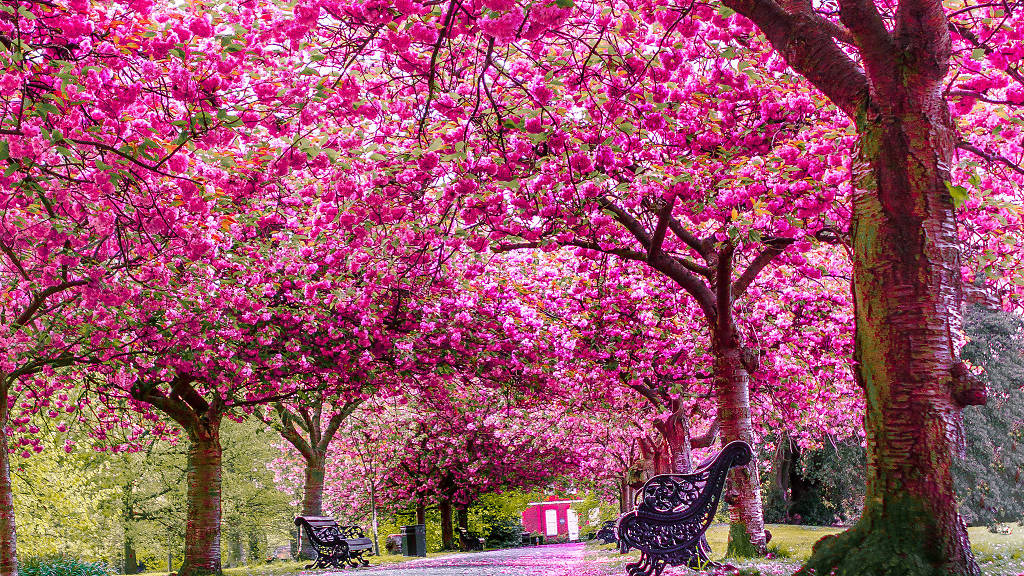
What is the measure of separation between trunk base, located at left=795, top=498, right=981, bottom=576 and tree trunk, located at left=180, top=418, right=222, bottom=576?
41.0ft

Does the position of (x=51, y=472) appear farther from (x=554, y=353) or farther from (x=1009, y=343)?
(x=1009, y=343)

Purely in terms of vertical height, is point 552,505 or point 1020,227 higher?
point 1020,227

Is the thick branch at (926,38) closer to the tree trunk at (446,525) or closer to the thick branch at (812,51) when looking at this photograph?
the thick branch at (812,51)

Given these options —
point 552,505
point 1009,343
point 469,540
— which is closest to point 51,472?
point 469,540

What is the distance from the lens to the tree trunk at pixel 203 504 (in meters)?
13.9

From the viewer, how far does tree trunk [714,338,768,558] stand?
9.56 metres

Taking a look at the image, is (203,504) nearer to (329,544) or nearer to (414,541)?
(329,544)

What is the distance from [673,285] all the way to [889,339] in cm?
892

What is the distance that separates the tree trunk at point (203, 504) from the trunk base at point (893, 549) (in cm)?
1250

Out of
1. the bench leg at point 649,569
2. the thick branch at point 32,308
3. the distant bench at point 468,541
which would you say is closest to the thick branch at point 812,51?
the bench leg at point 649,569

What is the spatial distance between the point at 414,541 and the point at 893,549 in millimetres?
21470

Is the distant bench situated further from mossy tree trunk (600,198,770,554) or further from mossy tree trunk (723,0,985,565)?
mossy tree trunk (723,0,985,565)

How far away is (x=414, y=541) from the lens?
941 inches

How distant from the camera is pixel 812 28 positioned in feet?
16.9
